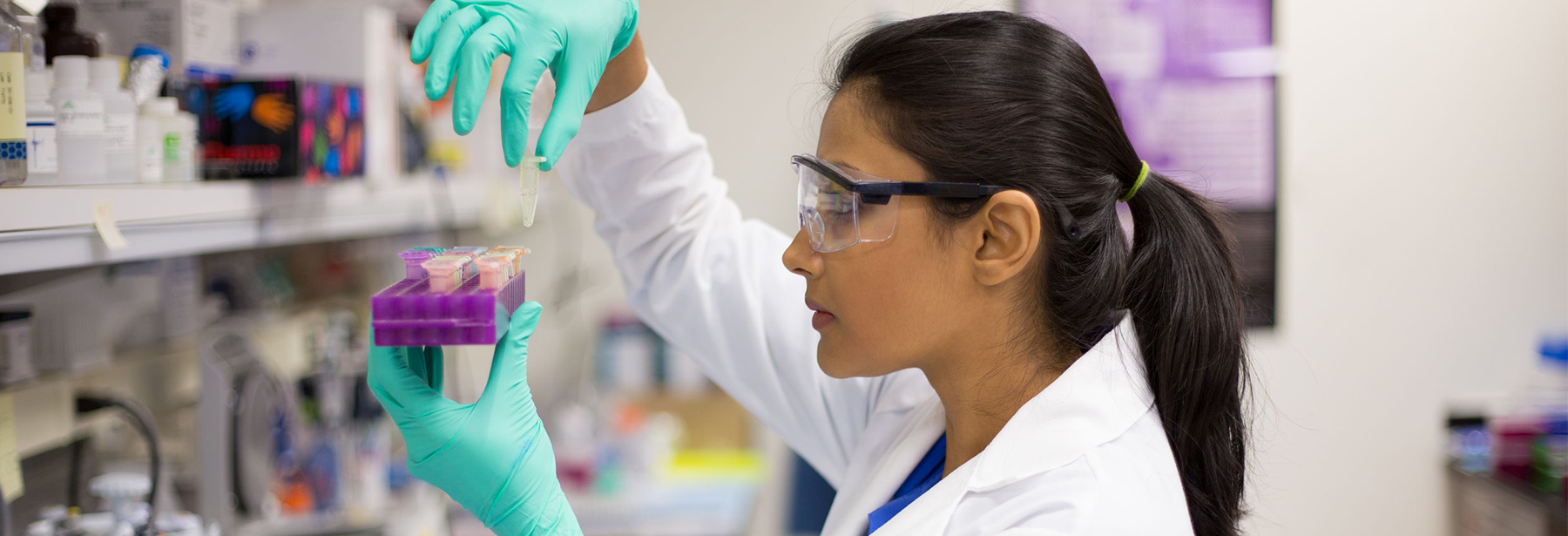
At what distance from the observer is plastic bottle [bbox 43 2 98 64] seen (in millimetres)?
1066

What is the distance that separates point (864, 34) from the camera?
1210mm

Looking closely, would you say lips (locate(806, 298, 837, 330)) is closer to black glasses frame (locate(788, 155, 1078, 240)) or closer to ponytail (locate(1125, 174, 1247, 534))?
black glasses frame (locate(788, 155, 1078, 240))

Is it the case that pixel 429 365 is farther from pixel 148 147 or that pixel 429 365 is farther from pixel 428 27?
pixel 148 147

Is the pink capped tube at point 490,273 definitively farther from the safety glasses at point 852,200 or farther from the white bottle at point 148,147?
the white bottle at point 148,147

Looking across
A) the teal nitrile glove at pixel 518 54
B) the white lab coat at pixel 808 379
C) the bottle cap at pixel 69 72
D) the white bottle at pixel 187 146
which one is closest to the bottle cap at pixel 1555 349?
the white lab coat at pixel 808 379

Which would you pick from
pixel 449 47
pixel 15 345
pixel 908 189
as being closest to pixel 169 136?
pixel 15 345

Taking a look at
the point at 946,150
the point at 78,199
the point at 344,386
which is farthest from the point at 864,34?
the point at 344,386

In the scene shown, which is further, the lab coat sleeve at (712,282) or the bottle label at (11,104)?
the lab coat sleeve at (712,282)

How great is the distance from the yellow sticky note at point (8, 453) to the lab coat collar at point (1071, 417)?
1.15 metres

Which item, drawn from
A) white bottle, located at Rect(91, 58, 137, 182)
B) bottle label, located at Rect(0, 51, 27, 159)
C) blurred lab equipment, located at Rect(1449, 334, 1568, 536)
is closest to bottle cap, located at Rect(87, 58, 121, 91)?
white bottle, located at Rect(91, 58, 137, 182)

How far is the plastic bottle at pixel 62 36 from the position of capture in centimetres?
107

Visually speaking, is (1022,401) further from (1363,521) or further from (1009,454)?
(1363,521)

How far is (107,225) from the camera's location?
3.38 feet

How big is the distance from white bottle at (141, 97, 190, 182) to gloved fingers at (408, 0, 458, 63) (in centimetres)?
45
